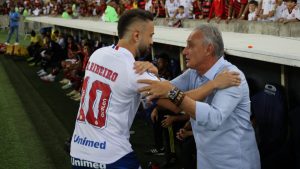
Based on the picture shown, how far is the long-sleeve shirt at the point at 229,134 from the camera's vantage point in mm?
2350

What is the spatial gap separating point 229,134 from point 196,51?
492mm

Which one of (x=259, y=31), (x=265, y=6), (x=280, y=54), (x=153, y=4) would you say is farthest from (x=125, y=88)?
(x=153, y=4)

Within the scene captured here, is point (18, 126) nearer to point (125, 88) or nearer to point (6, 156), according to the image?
point (6, 156)

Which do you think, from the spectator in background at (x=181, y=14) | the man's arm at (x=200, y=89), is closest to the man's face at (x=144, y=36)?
the man's arm at (x=200, y=89)

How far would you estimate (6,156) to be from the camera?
621cm

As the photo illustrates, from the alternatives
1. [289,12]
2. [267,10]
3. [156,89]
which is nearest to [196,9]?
[267,10]

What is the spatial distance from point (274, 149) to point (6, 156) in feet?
12.6

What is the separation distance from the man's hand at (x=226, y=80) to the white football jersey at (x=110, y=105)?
1.10ft

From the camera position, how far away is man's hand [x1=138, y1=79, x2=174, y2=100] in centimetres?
223

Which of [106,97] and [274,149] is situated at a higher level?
[106,97]

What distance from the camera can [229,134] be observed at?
2.47 meters

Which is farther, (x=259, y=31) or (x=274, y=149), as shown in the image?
(x=259, y=31)

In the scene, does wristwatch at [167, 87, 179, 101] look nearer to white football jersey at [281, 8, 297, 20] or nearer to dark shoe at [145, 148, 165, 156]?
dark shoe at [145, 148, 165, 156]

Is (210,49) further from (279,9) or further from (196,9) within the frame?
(196,9)
